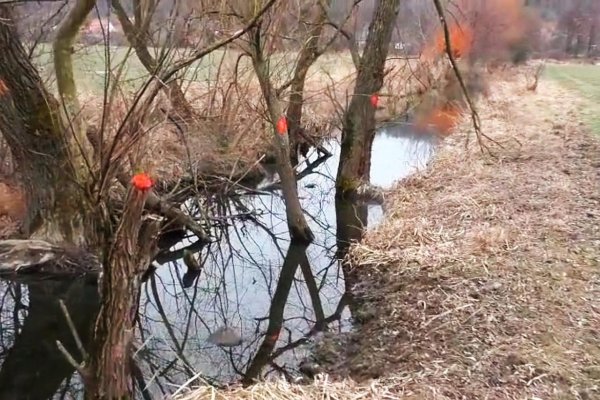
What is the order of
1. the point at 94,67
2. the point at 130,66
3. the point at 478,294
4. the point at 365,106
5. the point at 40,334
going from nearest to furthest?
the point at 478,294 → the point at 40,334 → the point at 130,66 → the point at 94,67 → the point at 365,106

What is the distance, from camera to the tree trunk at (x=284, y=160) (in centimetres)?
839

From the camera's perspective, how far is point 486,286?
256 inches

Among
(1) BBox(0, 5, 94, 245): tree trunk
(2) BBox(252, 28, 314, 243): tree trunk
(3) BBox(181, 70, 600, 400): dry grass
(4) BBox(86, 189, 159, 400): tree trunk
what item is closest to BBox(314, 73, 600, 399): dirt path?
(3) BBox(181, 70, 600, 400): dry grass

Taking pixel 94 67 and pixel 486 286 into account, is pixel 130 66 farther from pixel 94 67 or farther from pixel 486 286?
pixel 486 286

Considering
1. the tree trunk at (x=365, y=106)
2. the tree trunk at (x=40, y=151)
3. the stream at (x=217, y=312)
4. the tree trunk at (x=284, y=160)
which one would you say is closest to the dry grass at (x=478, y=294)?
the stream at (x=217, y=312)

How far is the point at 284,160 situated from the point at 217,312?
2437 mm

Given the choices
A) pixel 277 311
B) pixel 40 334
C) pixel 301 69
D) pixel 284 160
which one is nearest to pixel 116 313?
pixel 40 334

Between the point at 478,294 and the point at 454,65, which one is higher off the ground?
the point at 454,65

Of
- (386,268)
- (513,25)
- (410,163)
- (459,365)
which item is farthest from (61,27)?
(513,25)

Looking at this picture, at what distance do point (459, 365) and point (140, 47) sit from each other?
275 inches

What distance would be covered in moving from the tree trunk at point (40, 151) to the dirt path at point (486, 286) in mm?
3474

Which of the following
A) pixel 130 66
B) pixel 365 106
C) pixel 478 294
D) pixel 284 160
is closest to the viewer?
pixel 478 294

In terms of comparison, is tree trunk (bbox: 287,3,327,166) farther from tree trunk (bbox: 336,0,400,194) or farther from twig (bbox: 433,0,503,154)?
twig (bbox: 433,0,503,154)

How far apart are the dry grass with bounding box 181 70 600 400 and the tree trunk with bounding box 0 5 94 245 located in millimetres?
3484
